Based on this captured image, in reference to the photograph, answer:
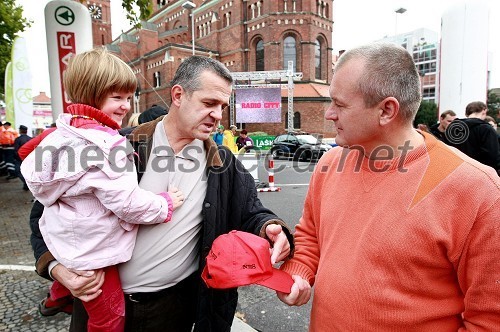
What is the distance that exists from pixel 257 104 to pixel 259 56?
8951 millimetres

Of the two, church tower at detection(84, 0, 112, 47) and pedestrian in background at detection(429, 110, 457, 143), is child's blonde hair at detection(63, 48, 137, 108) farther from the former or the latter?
church tower at detection(84, 0, 112, 47)

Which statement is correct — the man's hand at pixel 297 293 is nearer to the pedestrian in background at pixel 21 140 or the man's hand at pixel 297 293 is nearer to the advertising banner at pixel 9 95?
the pedestrian in background at pixel 21 140

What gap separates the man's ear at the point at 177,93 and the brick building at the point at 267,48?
30633 mm

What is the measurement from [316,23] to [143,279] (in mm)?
38349

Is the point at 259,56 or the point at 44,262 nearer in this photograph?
the point at 44,262

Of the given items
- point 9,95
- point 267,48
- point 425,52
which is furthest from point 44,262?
point 425,52

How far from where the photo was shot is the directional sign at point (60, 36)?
12.3 ft

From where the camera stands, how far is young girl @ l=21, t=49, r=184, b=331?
4.68ft

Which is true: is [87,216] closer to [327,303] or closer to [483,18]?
[327,303]

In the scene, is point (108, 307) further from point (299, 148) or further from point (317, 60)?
point (317, 60)

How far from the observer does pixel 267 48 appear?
3581cm

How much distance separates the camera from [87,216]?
145 centimetres

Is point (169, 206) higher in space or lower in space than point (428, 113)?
lower

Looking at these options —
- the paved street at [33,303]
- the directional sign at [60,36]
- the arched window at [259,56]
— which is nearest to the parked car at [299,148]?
the paved street at [33,303]
